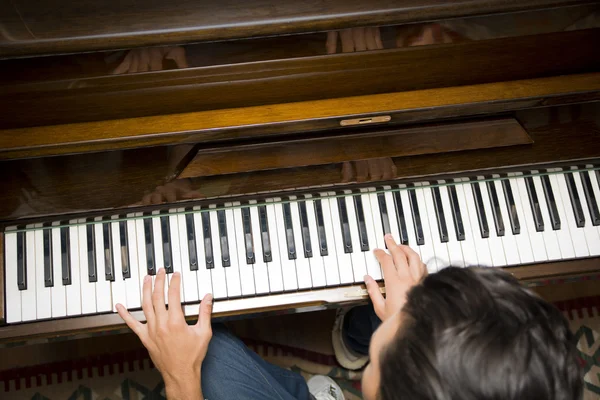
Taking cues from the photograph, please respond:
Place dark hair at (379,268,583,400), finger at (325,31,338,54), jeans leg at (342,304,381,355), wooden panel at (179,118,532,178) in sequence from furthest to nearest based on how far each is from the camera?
jeans leg at (342,304,381,355), wooden panel at (179,118,532,178), finger at (325,31,338,54), dark hair at (379,268,583,400)

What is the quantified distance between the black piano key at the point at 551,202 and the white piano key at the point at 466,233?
232 millimetres

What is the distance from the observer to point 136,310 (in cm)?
123

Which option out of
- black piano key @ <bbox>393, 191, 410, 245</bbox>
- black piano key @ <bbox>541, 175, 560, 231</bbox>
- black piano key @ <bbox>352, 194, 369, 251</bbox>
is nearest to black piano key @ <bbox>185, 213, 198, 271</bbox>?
black piano key @ <bbox>352, 194, 369, 251</bbox>

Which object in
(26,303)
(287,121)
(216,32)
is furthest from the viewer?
(26,303)

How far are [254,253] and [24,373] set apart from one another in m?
1.21

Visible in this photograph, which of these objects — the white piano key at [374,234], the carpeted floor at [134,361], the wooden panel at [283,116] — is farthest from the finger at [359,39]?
the carpeted floor at [134,361]

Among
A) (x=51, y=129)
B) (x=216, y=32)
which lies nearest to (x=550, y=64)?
(x=216, y=32)

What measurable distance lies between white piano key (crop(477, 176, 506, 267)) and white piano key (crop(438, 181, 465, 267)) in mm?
91

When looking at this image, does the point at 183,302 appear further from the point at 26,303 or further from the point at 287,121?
the point at 287,121

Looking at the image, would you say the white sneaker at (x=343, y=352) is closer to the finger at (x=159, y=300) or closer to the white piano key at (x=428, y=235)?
the white piano key at (x=428, y=235)

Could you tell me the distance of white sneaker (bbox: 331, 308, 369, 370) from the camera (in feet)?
5.84

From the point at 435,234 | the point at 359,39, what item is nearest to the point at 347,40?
the point at 359,39

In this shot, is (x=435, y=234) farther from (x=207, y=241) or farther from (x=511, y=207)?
(x=207, y=241)

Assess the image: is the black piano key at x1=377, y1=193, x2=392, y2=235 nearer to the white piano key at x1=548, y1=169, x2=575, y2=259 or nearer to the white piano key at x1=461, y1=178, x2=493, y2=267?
the white piano key at x1=461, y1=178, x2=493, y2=267
